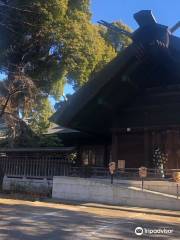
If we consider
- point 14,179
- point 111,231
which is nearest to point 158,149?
point 14,179

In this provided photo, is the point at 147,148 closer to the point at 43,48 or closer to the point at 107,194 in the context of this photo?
the point at 107,194

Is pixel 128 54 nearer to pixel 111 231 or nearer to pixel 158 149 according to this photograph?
pixel 158 149

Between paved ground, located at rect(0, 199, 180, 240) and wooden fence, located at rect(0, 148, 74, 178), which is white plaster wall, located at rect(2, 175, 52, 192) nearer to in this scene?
wooden fence, located at rect(0, 148, 74, 178)

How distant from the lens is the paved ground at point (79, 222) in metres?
10.5

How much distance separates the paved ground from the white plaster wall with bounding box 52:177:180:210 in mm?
1094

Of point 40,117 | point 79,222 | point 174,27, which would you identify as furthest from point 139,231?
point 40,117

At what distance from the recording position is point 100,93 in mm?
21203

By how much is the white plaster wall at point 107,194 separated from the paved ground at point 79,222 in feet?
3.59

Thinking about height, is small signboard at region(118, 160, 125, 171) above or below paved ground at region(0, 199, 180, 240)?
above

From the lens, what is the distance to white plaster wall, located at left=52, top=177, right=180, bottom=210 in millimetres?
17250

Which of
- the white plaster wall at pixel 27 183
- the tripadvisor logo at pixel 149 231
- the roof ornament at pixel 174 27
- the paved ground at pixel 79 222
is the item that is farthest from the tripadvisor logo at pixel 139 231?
the white plaster wall at pixel 27 183

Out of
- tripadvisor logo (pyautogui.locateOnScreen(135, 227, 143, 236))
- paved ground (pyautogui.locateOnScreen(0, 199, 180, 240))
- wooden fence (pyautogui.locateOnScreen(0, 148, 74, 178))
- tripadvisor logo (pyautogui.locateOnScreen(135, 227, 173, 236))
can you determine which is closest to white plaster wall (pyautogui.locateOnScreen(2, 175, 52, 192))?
wooden fence (pyautogui.locateOnScreen(0, 148, 74, 178))

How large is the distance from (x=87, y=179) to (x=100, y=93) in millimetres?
4463

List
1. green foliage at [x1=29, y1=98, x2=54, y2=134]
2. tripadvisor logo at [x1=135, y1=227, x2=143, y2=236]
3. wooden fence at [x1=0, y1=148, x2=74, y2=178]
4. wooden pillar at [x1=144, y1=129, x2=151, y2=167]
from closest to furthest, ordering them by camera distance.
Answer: tripadvisor logo at [x1=135, y1=227, x2=143, y2=236]
wooden pillar at [x1=144, y1=129, x2=151, y2=167]
wooden fence at [x1=0, y1=148, x2=74, y2=178]
green foliage at [x1=29, y1=98, x2=54, y2=134]
